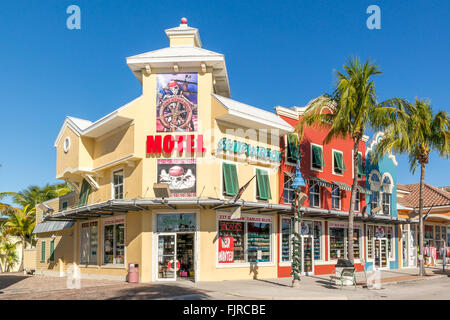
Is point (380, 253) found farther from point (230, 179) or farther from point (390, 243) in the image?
point (230, 179)

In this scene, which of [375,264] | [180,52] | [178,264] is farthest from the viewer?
[375,264]

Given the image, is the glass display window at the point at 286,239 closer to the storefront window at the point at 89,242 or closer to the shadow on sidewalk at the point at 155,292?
the shadow on sidewalk at the point at 155,292

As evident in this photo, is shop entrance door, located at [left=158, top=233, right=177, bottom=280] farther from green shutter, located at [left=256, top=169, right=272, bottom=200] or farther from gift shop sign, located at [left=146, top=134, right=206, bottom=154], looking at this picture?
green shutter, located at [left=256, top=169, right=272, bottom=200]

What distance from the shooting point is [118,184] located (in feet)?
75.6

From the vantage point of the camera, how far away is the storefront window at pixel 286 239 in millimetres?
23578

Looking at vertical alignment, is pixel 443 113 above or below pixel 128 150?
above

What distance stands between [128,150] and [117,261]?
549 cm

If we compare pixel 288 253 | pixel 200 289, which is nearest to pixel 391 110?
pixel 288 253

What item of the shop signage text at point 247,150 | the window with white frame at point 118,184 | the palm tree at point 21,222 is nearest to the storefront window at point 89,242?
the window with white frame at point 118,184

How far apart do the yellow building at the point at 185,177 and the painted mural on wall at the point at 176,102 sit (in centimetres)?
5

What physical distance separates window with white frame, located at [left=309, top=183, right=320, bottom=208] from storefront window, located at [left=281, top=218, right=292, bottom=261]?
251 centimetres

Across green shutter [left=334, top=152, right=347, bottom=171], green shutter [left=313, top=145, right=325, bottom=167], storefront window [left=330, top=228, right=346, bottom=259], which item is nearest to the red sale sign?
green shutter [left=313, top=145, right=325, bottom=167]
